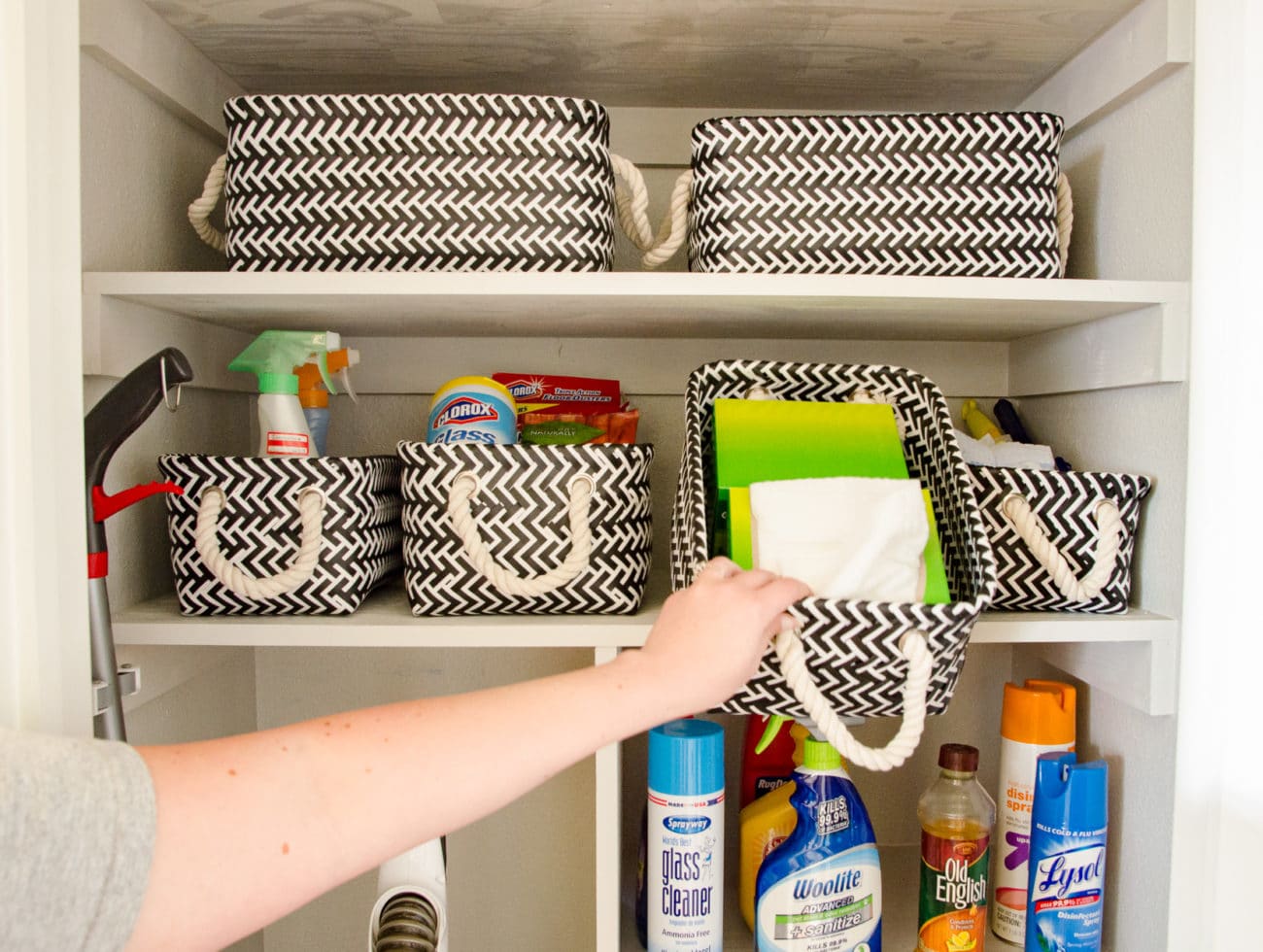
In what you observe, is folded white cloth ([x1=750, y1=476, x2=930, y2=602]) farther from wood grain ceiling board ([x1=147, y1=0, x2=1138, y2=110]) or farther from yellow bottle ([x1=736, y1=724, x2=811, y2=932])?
wood grain ceiling board ([x1=147, y1=0, x2=1138, y2=110])

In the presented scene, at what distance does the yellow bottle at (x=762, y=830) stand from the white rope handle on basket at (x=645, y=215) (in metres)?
0.52

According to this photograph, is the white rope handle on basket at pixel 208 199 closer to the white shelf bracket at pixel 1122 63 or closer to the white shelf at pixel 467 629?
the white shelf at pixel 467 629

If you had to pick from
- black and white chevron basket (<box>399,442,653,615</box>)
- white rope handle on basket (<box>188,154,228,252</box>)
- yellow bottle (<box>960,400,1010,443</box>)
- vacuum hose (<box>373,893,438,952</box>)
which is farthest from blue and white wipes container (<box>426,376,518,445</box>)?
yellow bottle (<box>960,400,1010,443</box>)

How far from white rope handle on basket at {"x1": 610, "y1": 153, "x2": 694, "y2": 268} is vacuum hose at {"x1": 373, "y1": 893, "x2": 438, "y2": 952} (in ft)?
2.16

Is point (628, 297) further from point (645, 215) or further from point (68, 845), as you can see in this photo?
point (68, 845)

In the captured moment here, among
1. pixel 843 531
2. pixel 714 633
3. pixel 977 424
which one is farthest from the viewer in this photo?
pixel 977 424

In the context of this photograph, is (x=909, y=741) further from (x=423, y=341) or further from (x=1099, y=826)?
(x=423, y=341)

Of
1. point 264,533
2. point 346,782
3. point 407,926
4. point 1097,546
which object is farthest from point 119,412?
point 1097,546

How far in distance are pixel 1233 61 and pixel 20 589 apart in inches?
38.4

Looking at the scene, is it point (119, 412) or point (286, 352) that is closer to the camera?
point (119, 412)

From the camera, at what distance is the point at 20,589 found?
566 mm

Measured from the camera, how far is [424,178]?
874mm

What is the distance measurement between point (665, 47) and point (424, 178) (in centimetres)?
29

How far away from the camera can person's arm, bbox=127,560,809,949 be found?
1.55 feet
